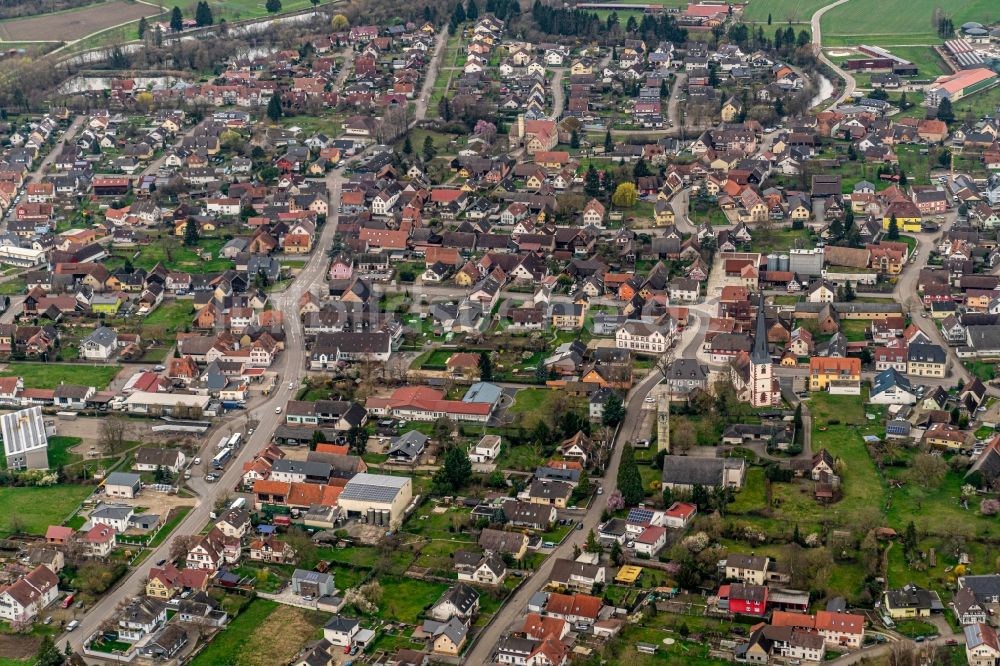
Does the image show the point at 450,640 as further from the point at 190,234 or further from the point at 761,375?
the point at 190,234

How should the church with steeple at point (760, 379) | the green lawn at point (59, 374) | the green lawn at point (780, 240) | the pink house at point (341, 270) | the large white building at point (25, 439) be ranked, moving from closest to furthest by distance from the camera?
the large white building at point (25, 439)
the church with steeple at point (760, 379)
the green lawn at point (59, 374)
the pink house at point (341, 270)
the green lawn at point (780, 240)

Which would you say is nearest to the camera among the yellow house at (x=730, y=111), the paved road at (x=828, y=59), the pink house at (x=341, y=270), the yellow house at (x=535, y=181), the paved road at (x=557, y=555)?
the paved road at (x=557, y=555)

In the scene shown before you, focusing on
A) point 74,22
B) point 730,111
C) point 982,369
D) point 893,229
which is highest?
point 74,22

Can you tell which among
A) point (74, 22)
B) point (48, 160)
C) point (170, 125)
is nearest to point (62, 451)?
point (48, 160)

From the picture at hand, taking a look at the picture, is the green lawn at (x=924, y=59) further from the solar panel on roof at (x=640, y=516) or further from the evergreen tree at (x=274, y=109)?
the solar panel on roof at (x=640, y=516)

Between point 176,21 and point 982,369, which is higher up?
point 176,21

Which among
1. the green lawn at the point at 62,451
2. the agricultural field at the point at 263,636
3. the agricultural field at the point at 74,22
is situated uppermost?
the agricultural field at the point at 74,22

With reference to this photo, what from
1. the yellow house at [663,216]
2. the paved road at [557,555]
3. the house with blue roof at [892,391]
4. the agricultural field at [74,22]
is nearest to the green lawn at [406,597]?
the paved road at [557,555]

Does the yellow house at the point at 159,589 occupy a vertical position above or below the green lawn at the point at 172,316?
above
